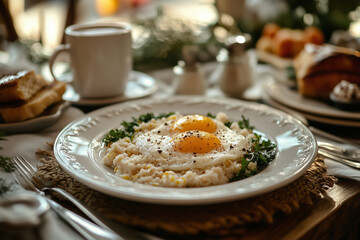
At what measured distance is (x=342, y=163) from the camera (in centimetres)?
142

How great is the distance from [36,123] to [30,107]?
0.08m

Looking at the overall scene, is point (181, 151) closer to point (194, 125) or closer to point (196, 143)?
point (196, 143)

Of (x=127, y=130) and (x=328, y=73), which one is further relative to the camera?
(x=328, y=73)

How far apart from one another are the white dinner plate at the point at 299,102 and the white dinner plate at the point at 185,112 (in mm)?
306

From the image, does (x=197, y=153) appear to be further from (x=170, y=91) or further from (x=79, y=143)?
(x=170, y=91)

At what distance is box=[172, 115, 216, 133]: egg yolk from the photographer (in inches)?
59.1

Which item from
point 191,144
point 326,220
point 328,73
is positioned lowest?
point 326,220

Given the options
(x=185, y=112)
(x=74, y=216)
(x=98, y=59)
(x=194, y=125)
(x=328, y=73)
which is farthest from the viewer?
(x=328, y=73)

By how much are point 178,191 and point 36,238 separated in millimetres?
402

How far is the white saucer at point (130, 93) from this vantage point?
198 cm

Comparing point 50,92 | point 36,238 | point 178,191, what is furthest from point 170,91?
point 36,238

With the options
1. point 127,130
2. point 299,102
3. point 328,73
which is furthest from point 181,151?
point 328,73

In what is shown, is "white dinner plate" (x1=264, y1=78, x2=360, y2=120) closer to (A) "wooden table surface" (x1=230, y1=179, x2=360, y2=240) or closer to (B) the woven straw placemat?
(A) "wooden table surface" (x1=230, y1=179, x2=360, y2=240)

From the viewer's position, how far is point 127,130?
5.11 feet
